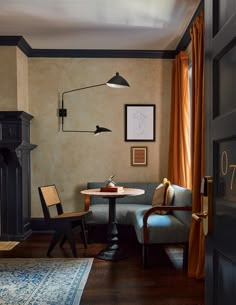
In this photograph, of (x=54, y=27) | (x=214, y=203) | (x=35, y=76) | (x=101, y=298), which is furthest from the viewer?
(x=35, y=76)

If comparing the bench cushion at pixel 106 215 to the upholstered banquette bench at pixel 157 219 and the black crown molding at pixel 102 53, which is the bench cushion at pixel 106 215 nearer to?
the upholstered banquette bench at pixel 157 219

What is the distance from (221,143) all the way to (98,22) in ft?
10.4

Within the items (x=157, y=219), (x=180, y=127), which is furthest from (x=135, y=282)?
(x=180, y=127)

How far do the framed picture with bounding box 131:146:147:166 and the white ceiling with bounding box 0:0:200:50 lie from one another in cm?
155

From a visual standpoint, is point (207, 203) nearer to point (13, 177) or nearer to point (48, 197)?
point (48, 197)

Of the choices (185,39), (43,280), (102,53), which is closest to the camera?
(43,280)

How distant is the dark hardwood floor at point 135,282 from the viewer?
2.76 metres

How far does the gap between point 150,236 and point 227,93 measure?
8.20 ft

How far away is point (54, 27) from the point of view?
4.23m

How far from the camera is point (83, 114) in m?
5.23

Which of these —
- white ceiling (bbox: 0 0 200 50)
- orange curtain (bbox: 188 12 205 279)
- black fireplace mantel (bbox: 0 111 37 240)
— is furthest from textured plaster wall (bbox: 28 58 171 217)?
orange curtain (bbox: 188 12 205 279)

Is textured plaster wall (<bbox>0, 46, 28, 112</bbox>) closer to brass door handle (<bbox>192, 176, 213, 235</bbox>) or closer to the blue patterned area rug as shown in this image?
the blue patterned area rug

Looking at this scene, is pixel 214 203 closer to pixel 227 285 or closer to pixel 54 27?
pixel 227 285

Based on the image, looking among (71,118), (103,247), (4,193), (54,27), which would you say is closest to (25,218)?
(4,193)
